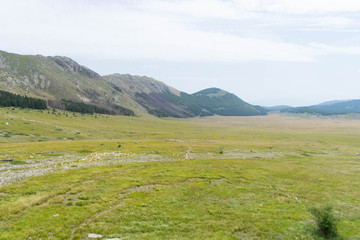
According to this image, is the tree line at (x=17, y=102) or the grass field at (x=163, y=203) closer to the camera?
the grass field at (x=163, y=203)

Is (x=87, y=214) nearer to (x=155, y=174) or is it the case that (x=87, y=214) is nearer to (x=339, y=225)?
(x=155, y=174)

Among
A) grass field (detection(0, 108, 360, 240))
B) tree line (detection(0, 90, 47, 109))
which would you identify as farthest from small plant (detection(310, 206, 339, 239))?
tree line (detection(0, 90, 47, 109))

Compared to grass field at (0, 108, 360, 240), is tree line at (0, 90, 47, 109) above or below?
above

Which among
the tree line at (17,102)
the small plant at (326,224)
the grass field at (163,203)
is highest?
the tree line at (17,102)

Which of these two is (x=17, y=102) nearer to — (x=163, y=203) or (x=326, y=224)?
(x=163, y=203)

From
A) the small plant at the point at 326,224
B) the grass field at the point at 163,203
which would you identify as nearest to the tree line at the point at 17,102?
the grass field at the point at 163,203

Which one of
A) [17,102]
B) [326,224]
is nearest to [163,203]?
[326,224]

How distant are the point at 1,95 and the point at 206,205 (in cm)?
21112

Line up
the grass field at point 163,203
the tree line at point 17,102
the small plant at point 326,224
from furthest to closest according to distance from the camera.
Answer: the tree line at point 17,102 → the grass field at point 163,203 → the small plant at point 326,224

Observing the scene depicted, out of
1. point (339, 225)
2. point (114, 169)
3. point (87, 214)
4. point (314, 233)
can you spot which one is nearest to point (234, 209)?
point (314, 233)

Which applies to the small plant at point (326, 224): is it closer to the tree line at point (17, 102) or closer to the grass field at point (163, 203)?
the grass field at point (163, 203)

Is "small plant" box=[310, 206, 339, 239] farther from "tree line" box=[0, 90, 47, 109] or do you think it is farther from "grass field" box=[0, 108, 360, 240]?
"tree line" box=[0, 90, 47, 109]

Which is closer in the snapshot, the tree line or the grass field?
the grass field

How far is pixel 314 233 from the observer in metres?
16.7
